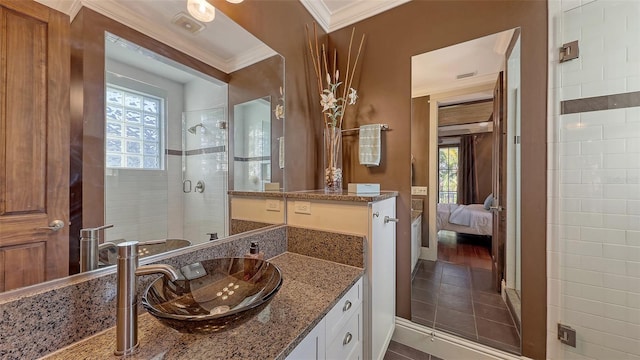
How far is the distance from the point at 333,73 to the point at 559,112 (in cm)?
163

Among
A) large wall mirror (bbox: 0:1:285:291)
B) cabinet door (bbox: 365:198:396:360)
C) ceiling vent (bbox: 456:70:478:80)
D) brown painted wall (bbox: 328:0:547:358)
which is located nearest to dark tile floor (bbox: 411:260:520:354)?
brown painted wall (bbox: 328:0:547:358)

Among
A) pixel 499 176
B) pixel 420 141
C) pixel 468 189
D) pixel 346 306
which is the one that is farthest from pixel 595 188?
pixel 346 306

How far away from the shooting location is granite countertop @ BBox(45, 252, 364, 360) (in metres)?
0.60

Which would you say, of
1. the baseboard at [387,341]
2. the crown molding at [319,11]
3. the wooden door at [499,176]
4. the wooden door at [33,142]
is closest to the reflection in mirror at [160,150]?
the wooden door at [33,142]

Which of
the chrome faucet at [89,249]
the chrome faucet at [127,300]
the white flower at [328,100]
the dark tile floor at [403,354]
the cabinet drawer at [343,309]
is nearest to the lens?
the chrome faucet at [127,300]

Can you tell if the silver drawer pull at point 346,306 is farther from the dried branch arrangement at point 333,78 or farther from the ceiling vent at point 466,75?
the ceiling vent at point 466,75

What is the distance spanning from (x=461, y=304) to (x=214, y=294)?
6.21ft

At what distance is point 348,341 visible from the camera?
1128mm

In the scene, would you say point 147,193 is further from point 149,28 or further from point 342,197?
point 342,197

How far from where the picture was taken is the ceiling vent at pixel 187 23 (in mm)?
1012

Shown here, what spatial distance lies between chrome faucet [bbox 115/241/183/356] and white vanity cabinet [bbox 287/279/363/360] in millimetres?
429

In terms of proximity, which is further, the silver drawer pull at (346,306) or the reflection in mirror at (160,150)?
the silver drawer pull at (346,306)

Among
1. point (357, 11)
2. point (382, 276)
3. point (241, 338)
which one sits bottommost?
point (382, 276)

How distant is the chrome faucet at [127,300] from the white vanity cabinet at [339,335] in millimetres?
429
